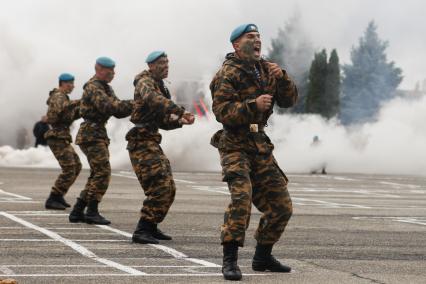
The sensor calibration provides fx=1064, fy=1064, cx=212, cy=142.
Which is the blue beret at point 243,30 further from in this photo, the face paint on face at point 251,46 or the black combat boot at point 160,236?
the black combat boot at point 160,236

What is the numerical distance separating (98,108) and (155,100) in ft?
6.51

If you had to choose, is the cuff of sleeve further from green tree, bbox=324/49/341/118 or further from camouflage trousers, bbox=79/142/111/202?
green tree, bbox=324/49/341/118

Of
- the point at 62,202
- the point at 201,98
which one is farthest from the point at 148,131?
Answer: the point at 201,98

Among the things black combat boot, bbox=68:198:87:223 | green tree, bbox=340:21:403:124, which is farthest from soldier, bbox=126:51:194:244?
green tree, bbox=340:21:403:124

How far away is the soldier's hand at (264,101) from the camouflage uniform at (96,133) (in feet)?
14.2

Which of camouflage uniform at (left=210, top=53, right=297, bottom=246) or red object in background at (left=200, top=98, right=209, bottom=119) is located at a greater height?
red object in background at (left=200, top=98, right=209, bottom=119)

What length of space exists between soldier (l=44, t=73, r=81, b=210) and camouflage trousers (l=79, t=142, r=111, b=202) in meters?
1.89

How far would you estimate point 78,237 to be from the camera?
11.6 m

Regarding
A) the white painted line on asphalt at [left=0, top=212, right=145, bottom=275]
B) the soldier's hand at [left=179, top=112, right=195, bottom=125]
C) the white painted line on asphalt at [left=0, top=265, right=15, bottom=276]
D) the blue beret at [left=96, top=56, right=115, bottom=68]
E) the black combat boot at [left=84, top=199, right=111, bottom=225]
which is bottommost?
the white painted line on asphalt at [left=0, top=265, right=15, bottom=276]

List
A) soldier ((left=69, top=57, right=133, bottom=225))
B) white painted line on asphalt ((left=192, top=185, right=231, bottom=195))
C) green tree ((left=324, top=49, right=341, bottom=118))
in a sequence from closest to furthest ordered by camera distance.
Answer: soldier ((left=69, top=57, right=133, bottom=225)), white painted line on asphalt ((left=192, top=185, right=231, bottom=195)), green tree ((left=324, top=49, right=341, bottom=118))

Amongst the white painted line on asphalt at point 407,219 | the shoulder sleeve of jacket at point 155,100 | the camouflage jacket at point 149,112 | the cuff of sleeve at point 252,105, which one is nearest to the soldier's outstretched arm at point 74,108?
the camouflage jacket at point 149,112

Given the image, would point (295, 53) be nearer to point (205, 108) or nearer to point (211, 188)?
point (205, 108)

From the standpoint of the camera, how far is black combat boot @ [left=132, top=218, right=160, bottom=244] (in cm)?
1118

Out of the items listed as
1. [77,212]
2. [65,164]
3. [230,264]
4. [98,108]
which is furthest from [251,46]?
[65,164]
